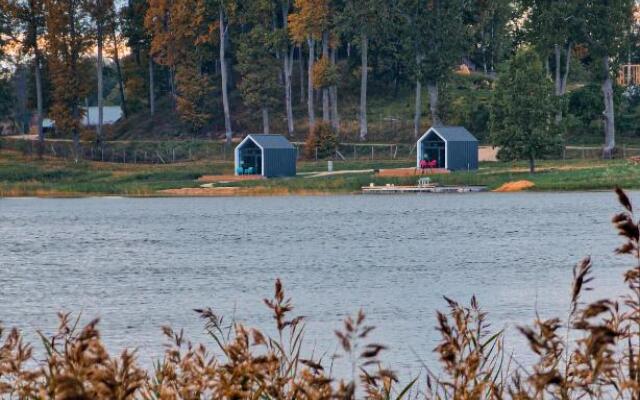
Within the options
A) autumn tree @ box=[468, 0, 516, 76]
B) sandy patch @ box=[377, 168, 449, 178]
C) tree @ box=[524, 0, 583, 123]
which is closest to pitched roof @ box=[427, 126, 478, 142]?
sandy patch @ box=[377, 168, 449, 178]

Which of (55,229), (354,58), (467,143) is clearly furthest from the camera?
(354,58)

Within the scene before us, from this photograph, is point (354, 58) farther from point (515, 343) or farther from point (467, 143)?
point (515, 343)

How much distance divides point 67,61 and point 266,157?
30.3 m

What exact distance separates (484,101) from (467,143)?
18.7 metres

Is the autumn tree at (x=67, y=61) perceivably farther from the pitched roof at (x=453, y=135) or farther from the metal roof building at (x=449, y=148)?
the pitched roof at (x=453, y=135)

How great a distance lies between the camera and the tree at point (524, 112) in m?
96.9

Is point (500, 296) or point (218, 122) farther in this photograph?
point (218, 122)

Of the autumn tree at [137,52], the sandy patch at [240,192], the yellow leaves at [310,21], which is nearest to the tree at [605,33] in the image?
the yellow leaves at [310,21]

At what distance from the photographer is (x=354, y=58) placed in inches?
5325

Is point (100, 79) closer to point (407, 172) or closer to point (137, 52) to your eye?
point (137, 52)

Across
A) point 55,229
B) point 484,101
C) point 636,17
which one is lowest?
point 55,229

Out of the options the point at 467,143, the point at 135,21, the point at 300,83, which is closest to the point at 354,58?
the point at 300,83

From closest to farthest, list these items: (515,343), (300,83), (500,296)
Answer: (515,343) → (500,296) → (300,83)

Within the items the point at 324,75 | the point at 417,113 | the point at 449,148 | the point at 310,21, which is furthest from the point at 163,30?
the point at 449,148
